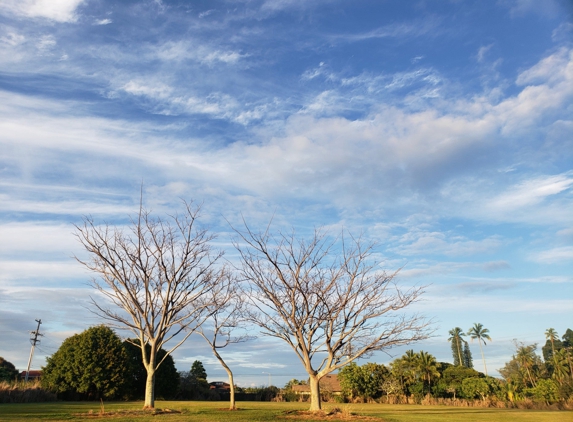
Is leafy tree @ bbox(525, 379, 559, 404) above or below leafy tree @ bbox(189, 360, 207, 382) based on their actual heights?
below

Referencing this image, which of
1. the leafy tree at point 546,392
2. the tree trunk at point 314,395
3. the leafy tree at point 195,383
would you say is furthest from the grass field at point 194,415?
the leafy tree at point 546,392

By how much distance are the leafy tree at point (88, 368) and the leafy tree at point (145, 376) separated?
122 cm

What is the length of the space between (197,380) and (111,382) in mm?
14254

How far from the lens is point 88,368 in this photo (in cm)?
3200

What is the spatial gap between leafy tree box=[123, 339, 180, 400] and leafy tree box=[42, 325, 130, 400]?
1.22 meters

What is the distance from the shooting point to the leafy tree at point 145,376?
3569cm

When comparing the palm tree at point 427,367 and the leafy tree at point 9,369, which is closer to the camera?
the leafy tree at point 9,369

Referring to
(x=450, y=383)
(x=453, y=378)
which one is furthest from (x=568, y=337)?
(x=450, y=383)

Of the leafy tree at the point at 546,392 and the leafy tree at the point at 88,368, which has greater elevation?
the leafy tree at the point at 88,368

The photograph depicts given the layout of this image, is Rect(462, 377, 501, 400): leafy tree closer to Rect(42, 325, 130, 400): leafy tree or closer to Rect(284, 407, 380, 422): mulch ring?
Rect(42, 325, 130, 400): leafy tree

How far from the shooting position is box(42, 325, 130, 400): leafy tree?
31.8 m

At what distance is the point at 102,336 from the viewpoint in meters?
33.7

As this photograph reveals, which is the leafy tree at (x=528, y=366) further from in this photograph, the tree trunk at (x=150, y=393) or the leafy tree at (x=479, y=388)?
the tree trunk at (x=150, y=393)

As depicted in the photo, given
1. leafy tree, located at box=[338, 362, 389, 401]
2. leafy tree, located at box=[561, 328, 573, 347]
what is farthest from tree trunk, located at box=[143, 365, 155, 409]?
leafy tree, located at box=[561, 328, 573, 347]
